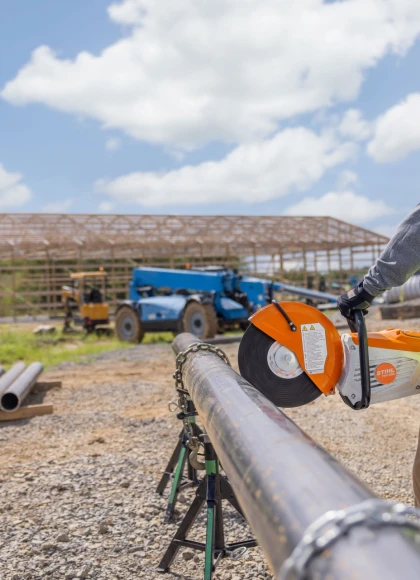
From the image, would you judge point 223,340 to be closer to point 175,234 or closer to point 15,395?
point 15,395

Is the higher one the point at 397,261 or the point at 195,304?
the point at 397,261

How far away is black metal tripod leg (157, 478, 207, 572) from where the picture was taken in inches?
125

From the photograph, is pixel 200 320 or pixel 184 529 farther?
pixel 200 320

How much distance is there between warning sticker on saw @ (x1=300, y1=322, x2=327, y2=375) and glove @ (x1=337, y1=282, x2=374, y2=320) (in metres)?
0.18

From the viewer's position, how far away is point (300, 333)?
307 centimetres

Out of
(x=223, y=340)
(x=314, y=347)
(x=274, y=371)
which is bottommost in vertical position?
(x=223, y=340)

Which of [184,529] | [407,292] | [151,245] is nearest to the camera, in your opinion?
[184,529]

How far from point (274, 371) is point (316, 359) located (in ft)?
0.76

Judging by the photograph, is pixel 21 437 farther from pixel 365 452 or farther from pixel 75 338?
pixel 75 338

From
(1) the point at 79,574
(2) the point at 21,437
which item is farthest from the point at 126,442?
(1) the point at 79,574

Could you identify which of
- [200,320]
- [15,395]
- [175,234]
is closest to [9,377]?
[15,395]

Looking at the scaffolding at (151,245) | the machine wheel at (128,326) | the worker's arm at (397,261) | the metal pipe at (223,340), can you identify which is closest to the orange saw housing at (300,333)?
the worker's arm at (397,261)

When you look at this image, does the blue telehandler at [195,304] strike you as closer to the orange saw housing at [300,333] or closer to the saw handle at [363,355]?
the orange saw housing at [300,333]

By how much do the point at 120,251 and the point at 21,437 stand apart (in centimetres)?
2341
